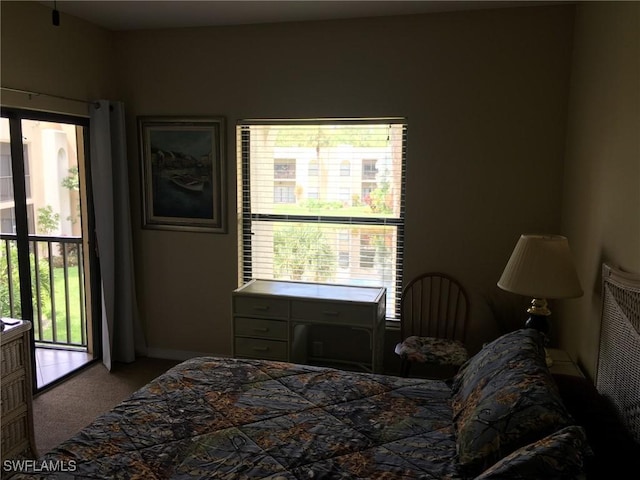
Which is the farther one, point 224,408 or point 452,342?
point 452,342

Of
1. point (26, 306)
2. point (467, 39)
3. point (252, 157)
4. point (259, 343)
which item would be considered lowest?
point (259, 343)

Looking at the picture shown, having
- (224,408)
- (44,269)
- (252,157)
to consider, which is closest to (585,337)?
(224,408)

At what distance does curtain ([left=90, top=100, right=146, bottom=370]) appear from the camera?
12.9ft

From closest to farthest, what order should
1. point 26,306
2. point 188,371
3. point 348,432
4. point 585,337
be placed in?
point 348,432, point 188,371, point 585,337, point 26,306

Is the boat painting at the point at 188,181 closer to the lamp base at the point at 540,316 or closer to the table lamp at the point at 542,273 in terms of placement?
the table lamp at the point at 542,273

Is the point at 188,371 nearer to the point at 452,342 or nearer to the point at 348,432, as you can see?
the point at 348,432

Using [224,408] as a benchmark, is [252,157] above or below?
above

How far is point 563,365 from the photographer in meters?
2.74

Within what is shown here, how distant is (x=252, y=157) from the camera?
160 inches

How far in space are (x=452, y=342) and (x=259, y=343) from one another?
4.24ft

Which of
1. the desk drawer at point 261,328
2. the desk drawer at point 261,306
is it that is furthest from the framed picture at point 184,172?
the desk drawer at point 261,328

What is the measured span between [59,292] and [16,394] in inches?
62.5

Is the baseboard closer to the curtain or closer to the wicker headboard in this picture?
the curtain

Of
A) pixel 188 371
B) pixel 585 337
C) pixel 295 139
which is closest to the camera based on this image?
pixel 188 371
